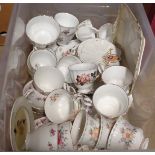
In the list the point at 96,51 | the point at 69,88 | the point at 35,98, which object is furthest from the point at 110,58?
the point at 35,98

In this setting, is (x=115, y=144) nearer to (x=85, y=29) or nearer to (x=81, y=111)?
(x=81, y=111)

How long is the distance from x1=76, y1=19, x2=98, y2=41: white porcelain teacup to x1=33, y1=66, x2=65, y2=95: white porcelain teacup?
16cm

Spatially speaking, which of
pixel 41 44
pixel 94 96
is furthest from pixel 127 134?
pixel 41 44

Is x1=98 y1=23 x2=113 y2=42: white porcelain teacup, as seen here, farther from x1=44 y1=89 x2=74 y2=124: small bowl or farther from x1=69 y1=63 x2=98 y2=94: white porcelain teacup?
x1=44 y1=89 x2=74 y2=124: small bowl

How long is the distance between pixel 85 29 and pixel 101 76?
0.65ft

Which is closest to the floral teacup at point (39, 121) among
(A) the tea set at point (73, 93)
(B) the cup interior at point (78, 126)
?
(A) the tea set at point (73, 93)

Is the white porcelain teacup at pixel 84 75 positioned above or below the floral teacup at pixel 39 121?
above

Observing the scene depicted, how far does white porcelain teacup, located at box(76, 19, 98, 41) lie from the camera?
98 centimetres

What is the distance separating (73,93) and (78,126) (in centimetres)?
13

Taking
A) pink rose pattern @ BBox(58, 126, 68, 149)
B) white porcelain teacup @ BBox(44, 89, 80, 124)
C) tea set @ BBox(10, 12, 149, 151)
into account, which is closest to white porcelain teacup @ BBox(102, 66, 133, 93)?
tea set @ BBox(10, 12, 149, 151)

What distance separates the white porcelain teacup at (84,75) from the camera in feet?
2.77

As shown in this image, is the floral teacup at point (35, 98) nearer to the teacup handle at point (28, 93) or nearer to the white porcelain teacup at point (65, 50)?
the teacup handle at point (28, 93)

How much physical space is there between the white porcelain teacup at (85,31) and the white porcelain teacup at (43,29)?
7 cm

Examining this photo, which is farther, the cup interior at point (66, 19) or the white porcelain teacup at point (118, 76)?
the cup interior at point (66, 19)
